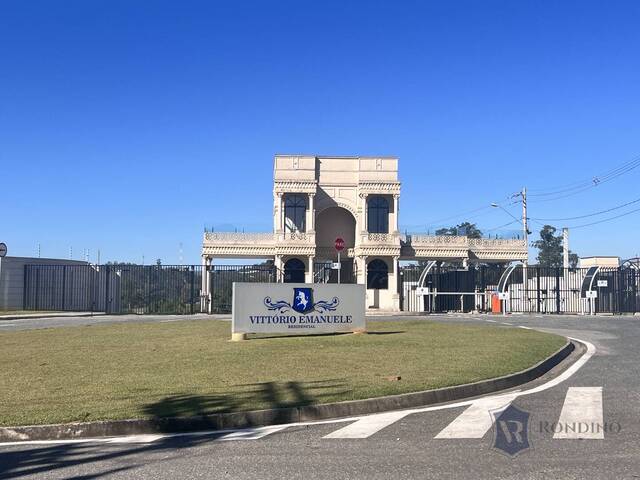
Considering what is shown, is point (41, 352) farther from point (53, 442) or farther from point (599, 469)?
point (599, 469)

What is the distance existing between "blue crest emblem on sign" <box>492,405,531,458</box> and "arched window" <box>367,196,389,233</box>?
38.9 metres

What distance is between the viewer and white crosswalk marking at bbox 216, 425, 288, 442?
7610 mm

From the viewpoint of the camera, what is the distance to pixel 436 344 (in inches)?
619

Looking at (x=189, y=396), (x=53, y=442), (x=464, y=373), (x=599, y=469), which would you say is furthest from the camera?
(x=464, y=373)

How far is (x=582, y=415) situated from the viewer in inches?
325

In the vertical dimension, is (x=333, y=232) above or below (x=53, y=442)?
above

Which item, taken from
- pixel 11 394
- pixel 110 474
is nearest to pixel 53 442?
pixel 110 474

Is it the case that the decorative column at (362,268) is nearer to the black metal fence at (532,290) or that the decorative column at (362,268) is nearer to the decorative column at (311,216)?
the decorative column at (311,216)

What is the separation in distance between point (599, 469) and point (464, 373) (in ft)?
16.7

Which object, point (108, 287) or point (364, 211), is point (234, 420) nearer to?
point (108, 287)

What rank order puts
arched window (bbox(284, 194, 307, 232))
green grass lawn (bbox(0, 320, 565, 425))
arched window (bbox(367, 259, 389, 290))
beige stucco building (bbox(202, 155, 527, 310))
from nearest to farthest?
green grass lawn (bbox(0, 320, 565, 425))
beige stucco building (bbox(202, 155, 527, 310))
arched window (bbox(367, 259, 389, 290))
arched window (bbox(284, 194, 307, 232))

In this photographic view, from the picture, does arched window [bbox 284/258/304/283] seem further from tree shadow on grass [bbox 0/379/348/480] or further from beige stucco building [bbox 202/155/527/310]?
tree shadow on grass [bbox 0/379/348/480]

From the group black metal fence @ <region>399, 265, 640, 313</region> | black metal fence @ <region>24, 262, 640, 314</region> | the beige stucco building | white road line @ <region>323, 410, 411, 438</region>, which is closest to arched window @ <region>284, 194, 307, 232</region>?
the beige stucco building

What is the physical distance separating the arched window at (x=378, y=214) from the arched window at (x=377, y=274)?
235 centimetres
